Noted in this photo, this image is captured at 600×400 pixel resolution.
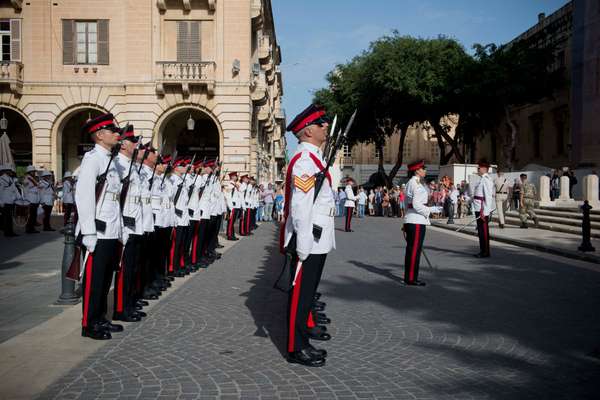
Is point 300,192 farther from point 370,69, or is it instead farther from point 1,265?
point 370,69

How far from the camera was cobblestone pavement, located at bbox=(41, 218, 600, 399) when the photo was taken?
14.7 feet

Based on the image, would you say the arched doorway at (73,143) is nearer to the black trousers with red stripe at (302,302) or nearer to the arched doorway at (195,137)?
the arched doorway at (195,137)

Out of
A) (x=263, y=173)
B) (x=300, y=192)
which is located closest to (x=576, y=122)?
(x=263, y=173)

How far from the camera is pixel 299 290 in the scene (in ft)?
17.1

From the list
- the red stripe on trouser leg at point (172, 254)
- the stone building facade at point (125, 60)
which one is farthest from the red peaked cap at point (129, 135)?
the stone building facade at point (125, 60)

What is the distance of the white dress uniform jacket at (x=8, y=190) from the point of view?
17.1 metres

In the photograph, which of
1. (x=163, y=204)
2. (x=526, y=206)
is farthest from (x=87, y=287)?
(x=526, y=206)

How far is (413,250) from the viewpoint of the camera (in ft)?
29.7

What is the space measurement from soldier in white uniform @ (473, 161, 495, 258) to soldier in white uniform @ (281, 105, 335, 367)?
801cm

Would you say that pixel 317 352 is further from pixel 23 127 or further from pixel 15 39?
pixel 23 127

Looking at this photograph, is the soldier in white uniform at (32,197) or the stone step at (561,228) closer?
the stone step at (561,228)

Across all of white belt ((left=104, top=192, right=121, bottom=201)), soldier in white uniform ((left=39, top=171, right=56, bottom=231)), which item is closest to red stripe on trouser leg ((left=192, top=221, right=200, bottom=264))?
white belt ((left=104, top=192, right=121, bottom=201))

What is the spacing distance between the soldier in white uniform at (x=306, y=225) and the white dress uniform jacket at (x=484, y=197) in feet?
26.3

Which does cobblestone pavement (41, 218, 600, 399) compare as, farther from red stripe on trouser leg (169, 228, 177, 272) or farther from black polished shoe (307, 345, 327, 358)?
red stripe on trouser leg (169, 228, 177, 272)
